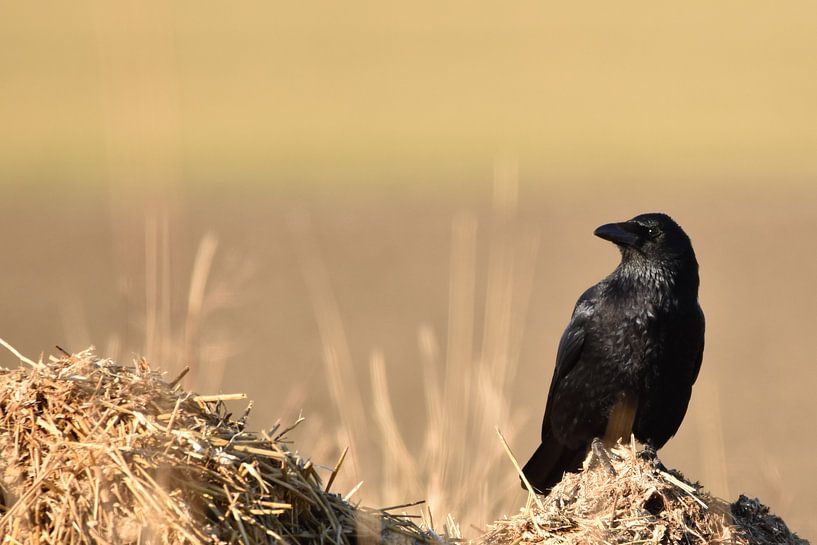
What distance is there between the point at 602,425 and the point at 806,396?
7243 millimetres

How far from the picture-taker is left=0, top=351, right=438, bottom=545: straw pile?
3379 mm

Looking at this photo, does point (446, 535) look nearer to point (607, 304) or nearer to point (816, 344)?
point (607, 304)

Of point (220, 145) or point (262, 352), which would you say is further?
point (220, 145)

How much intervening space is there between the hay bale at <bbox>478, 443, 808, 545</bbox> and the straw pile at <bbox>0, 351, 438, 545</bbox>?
58cm

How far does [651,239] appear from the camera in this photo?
684 cm

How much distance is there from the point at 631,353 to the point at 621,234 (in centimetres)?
74

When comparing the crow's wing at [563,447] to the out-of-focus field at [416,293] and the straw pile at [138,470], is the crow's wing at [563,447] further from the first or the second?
the straw pile at [138,470]

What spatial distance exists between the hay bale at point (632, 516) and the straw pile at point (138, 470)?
A: 58cm

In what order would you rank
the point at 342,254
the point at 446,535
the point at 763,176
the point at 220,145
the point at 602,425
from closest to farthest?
the point at 446,535 → the point at 602,425 → the point at 342,254 → the point at 763,176 → the point at 220,145

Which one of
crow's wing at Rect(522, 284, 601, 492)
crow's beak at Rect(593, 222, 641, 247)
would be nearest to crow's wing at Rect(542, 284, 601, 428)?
crow's wing at Rect(522, 284, 601, 492)

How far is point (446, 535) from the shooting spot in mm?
4363

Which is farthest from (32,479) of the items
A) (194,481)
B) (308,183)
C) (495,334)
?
(308,183)

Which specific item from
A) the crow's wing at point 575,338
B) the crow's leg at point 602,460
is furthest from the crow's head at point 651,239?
the crow's leg at point 602,460

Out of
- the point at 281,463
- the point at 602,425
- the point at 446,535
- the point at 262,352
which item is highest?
the point at 281,463
